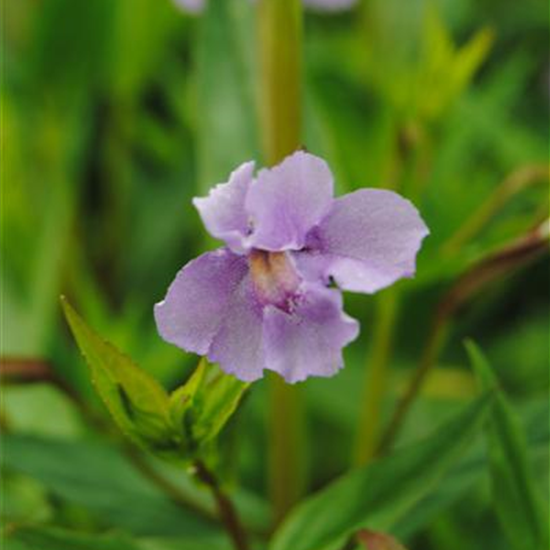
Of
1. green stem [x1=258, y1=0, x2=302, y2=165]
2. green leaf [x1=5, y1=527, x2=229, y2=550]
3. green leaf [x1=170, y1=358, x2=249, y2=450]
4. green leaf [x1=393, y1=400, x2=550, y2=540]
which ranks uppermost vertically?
green stem [x1=258, y1=0, x2=302, y2=165]

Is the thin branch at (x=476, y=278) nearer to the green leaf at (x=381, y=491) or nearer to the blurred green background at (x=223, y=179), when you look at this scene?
the blurred green background at (x=223, y=179)

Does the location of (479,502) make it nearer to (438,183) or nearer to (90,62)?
(438,183)

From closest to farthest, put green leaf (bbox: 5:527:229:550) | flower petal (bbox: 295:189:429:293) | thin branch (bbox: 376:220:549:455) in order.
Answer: flower petal (bbox: 295:189:429:293)
green leaf (bbox: 5:527:229:550)
thin branch (bbox: 376:220:549:455)

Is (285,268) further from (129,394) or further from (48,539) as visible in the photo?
(48,539)

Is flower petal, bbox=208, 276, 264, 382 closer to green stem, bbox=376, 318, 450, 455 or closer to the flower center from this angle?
the flower center

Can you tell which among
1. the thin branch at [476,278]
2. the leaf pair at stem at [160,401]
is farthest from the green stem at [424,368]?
the leaf pair at stem at [160,401]

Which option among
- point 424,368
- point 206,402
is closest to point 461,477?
point 424,368

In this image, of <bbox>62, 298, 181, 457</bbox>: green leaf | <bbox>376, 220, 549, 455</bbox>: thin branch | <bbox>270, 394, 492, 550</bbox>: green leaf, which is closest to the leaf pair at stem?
<bbox>62, 298, 181, 457</bbox>: green leaf
